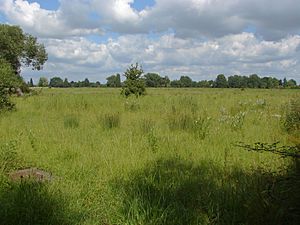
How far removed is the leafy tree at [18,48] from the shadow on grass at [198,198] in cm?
4292

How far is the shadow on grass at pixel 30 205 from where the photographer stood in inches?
177

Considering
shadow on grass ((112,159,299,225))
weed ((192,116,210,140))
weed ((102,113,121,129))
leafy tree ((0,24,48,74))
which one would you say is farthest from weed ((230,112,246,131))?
leafy tree ((0,24,48,74))

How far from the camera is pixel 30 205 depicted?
473cm

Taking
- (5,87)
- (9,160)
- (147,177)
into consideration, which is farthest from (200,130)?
(5,87)

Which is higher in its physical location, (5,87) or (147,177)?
(5,87)

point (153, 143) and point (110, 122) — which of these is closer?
point (153, 143)

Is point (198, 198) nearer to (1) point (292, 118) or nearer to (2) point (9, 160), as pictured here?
(2) point (9, 160)

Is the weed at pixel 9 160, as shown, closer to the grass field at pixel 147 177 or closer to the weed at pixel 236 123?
the grass field at pixel 147 177

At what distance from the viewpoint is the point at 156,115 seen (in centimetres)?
1447

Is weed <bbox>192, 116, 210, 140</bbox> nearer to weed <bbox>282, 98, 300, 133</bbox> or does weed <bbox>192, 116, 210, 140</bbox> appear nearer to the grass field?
the grass field

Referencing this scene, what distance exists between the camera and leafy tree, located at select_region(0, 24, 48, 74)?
46.3 metres

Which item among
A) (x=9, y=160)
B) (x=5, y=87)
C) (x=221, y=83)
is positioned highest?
(x=5, y=87)

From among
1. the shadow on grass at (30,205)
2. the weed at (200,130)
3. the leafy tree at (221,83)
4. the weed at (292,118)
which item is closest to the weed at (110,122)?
the weed at (200,130)

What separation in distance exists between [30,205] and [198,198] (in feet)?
7.68
